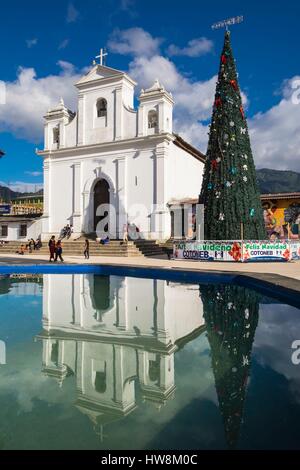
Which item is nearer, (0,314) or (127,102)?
(0,314)

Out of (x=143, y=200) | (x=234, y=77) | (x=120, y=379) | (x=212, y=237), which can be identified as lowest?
(x=120, y=379)

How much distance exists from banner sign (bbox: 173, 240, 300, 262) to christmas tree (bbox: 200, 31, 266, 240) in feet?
2.35

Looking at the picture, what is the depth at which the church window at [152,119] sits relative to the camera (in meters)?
26.0

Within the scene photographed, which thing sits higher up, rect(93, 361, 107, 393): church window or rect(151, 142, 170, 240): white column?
rect(151, 142, 170, 240): white column

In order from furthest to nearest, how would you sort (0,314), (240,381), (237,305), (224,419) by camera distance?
1. (237,305)
2. (0,314)
3. (240,381)
4. (224,419)

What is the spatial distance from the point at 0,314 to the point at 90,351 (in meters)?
3.21

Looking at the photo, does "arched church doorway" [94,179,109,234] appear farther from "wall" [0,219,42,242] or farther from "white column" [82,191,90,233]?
"wall" [0,219,42,242]

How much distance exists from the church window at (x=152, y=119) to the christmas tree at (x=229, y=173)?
272 inches

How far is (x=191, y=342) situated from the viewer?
229 inches

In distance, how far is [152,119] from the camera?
26375mm

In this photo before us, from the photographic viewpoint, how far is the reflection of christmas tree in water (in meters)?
3.53

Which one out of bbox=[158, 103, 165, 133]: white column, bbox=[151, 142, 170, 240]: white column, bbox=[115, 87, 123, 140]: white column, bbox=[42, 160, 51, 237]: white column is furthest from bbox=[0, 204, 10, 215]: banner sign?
bbox=[158, 103, 165, 133]: white column
